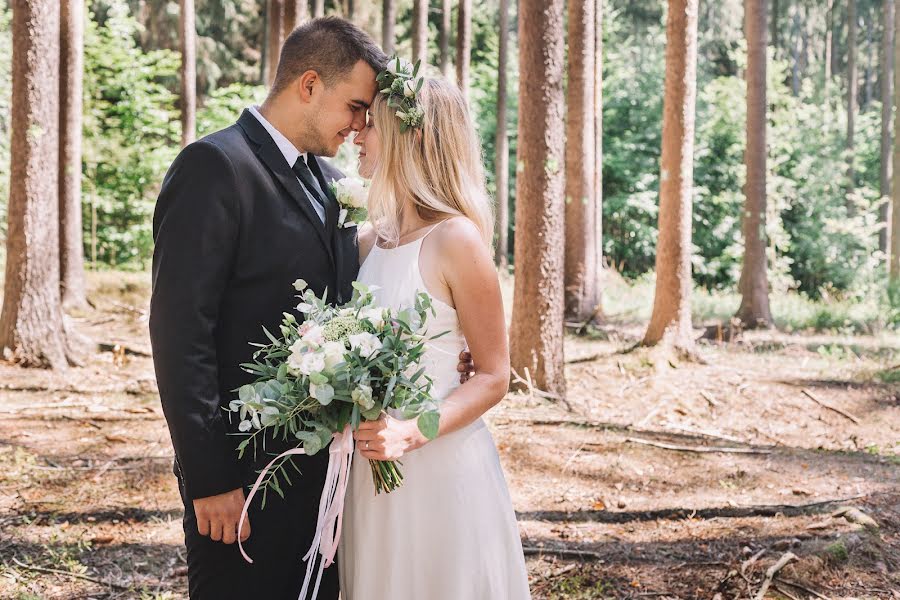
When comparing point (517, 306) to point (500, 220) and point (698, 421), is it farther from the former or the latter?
point (500, 220)

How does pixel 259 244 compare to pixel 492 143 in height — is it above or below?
below

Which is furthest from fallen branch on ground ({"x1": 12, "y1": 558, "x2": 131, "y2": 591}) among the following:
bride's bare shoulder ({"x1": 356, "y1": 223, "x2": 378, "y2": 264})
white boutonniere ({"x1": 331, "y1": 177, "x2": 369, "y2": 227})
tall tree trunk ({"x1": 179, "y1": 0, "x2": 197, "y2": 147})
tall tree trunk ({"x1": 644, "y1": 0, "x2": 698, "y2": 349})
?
tall tree trunk ({"x1": 179, "y1": 0, "x2": 197, "y2": 147})

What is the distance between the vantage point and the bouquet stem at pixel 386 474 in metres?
2.54

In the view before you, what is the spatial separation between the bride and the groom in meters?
0.20

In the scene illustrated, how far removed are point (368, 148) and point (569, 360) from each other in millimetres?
7951

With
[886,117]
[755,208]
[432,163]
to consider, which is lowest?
[432,163]

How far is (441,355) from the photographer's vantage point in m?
2.81

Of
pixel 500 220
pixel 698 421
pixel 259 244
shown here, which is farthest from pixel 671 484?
pixel 500 220

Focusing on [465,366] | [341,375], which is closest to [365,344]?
[341,375]

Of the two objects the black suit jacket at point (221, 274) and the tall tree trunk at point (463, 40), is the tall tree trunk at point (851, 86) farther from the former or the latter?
the black suit jacket at point (221, 274)

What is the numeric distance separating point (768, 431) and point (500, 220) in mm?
12778

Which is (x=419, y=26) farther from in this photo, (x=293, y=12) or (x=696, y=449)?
(x=696, y=449)

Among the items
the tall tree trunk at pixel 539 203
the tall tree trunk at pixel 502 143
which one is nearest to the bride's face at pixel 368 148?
the tall tree trunk at pixel 539 203

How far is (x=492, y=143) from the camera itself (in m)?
26.7
